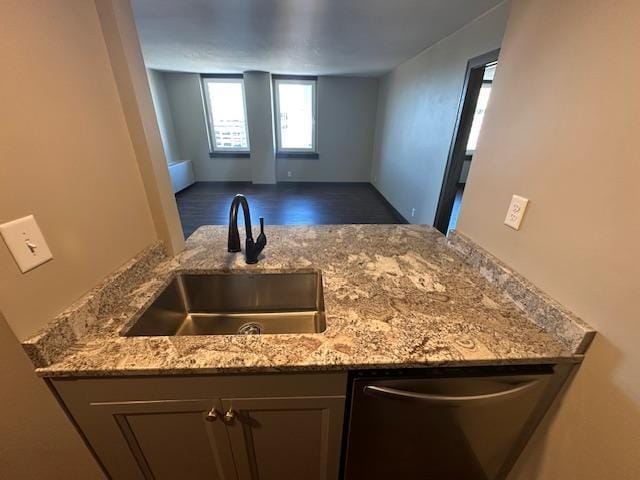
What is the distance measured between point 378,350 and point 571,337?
522mm

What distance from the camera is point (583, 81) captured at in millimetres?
662

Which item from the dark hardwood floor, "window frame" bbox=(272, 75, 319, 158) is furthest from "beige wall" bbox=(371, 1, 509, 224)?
"window frame" bbox=(272, 75, 319, 158)

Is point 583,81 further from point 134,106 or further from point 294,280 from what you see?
point 134,106

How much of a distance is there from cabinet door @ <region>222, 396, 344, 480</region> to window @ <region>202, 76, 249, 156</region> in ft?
19.2

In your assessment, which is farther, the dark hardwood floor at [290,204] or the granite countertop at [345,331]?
the dark hardwood floor at [290,204]

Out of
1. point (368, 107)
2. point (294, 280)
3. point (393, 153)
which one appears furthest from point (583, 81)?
point (368, 107)

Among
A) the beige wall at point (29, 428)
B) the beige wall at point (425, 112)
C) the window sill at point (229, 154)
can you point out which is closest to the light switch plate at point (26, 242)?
the beige wall at point (29, 428)

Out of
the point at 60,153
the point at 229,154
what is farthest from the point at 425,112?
the point at 229,154

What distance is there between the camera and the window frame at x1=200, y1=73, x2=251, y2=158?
526cm

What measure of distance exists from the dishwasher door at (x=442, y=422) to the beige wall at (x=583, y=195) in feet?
0.33

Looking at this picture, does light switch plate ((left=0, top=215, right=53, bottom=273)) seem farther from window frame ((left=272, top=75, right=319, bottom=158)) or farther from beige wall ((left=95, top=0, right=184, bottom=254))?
window frame ((left=272, top=75, right=319, bottom=158))

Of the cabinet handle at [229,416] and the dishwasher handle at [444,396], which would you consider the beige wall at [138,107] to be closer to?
the cabinet handle at [229,416]

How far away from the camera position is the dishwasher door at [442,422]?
0.69 m

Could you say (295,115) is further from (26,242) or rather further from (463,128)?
(26,242)
